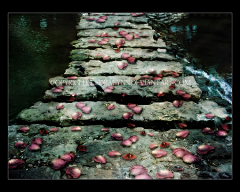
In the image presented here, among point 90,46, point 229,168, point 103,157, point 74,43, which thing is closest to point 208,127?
point 229,168

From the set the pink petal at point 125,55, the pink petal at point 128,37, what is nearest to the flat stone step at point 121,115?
the pink petal at point 125,55

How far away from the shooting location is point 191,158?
1.36 metres

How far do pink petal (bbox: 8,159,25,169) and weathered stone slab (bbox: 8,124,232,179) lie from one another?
31 millimetres

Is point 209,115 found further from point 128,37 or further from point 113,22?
point 113,22

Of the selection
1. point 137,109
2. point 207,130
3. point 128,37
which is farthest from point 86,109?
point 128,37

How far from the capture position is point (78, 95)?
6.48ft

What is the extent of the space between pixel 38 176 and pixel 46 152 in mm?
197

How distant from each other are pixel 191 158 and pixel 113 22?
2.93 metres

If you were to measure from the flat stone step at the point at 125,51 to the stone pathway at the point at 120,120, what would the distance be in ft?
0.05

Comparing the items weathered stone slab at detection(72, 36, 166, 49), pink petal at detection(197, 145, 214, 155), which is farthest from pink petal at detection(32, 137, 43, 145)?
weathered stone slab at detection(72, 36, 166, 49)

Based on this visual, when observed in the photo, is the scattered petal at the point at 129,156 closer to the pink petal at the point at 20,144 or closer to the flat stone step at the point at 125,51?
the pink petal at the point at 20,144

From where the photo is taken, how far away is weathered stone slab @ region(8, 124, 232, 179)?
4.15 ft

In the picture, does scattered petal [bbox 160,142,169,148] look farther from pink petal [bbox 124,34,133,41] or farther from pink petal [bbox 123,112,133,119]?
pink petal [bbox 124,34,133,41]

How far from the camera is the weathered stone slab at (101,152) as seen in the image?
4.15 ft
